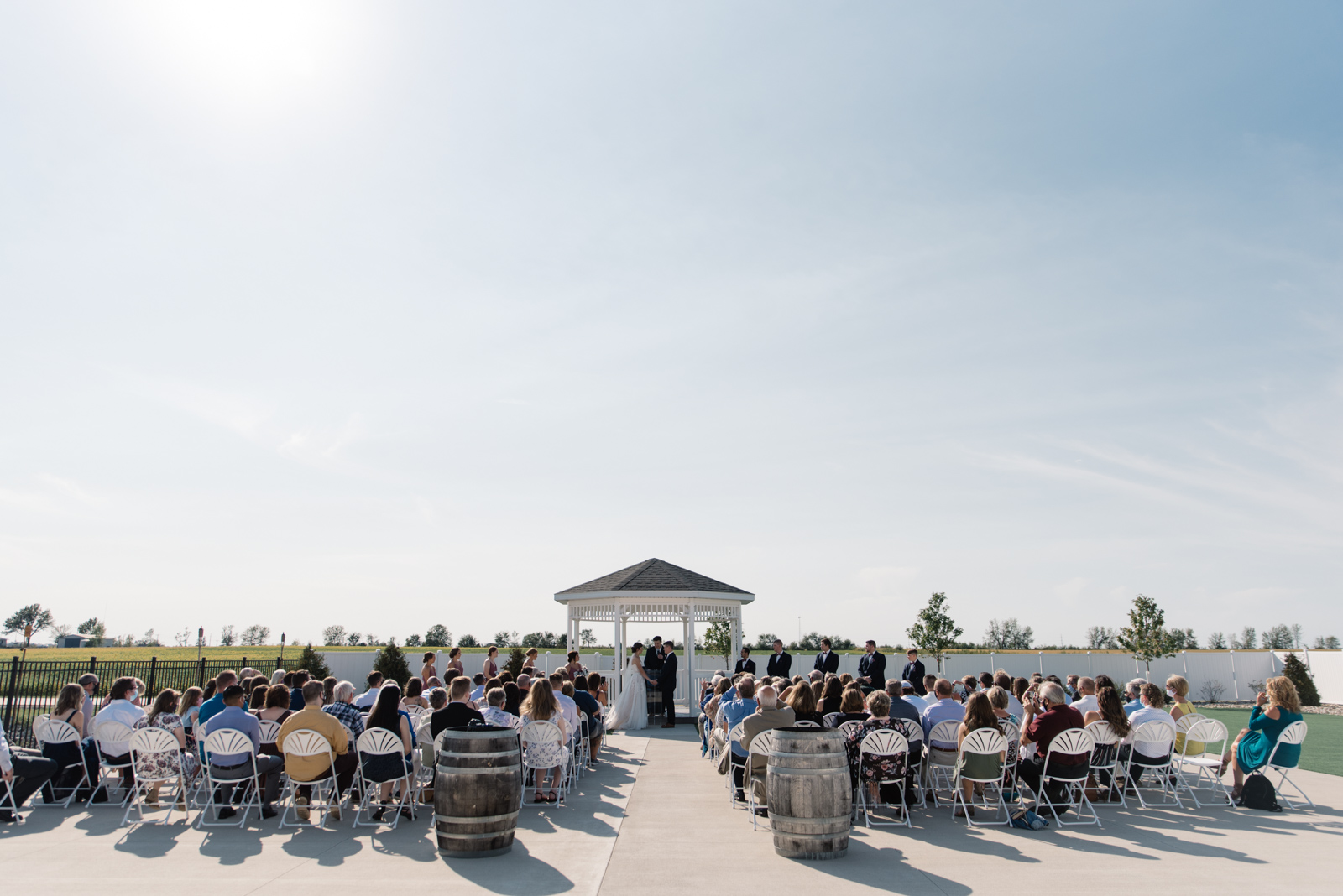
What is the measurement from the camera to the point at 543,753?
8312mm

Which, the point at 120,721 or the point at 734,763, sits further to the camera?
the point at 734,763

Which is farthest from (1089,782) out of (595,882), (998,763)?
(595,882)

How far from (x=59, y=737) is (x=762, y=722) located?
23.0 ft

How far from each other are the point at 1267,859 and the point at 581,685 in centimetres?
846

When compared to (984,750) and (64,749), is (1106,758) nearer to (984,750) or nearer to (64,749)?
(984,750)

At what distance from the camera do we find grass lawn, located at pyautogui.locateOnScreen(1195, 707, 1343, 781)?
39.3ft

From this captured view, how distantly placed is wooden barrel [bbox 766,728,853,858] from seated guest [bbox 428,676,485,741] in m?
3.19

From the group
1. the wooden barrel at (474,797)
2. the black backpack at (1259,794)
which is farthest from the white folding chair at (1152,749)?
the wooden barrel at (474,797)

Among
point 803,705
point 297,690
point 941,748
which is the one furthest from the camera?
point 297,690

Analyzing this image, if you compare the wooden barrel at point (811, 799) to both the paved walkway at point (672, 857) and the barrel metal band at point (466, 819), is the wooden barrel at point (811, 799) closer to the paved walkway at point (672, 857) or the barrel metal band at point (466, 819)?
the paved walkway at point (672, 857)

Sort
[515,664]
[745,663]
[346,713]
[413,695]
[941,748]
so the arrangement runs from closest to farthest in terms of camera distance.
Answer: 1. [346,713]
2. [941,748]
3. [413,695]
4. [745,663]
5. [515,664]

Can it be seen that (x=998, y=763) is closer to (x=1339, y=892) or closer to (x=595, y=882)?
(x=1339, y=892)

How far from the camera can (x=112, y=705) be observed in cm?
811

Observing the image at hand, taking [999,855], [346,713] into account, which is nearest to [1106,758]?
[999,855]
